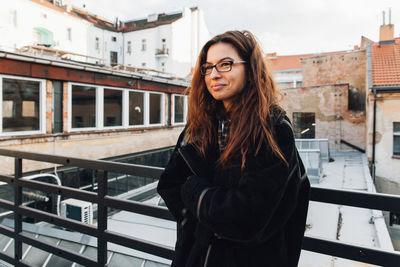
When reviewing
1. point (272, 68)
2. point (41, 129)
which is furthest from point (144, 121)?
point (272, 68)

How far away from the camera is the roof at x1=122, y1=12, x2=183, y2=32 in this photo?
38000 mm

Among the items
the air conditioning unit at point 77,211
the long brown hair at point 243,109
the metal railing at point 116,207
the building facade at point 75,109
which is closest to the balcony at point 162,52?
the building facade at point 75,109

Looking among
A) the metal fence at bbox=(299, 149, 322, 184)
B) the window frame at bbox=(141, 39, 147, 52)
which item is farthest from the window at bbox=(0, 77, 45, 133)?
the window frame at bbox=(141, 39, 147, 52)

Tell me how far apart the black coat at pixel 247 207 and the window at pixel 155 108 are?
1290cm

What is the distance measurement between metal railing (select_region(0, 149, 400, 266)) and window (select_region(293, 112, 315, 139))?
68.3 ft

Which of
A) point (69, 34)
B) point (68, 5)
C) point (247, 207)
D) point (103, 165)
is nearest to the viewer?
point (247, 207)

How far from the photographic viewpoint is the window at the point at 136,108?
12742 mm

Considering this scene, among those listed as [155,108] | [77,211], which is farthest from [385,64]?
[77,211]

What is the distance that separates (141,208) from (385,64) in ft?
64.0

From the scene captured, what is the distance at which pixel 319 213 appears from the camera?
971 cm

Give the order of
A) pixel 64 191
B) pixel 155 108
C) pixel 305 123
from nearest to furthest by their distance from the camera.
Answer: pixel 64 191 → pixel 155 108 → pixel 305 123

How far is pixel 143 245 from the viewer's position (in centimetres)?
195

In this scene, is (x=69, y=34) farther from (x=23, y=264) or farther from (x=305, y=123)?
(x=23, y=264)

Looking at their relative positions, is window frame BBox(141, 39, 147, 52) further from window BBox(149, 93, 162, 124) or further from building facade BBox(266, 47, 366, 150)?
window BBox(149, 93, 162, 124)
